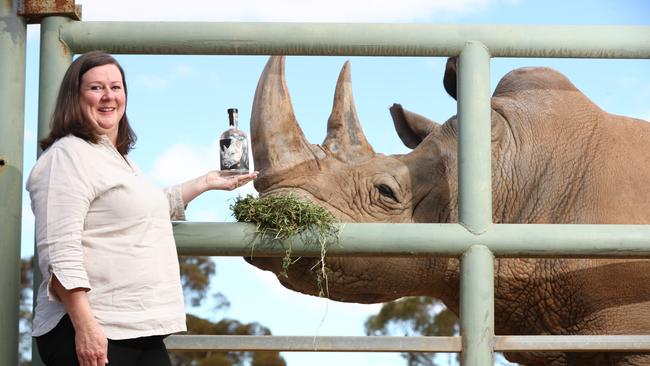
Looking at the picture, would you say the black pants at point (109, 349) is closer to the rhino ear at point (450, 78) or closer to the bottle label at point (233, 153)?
the bottle label at point (233, 153)

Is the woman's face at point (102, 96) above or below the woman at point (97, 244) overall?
above

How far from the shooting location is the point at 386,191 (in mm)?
5648

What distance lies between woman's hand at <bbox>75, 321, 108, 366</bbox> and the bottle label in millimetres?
1058

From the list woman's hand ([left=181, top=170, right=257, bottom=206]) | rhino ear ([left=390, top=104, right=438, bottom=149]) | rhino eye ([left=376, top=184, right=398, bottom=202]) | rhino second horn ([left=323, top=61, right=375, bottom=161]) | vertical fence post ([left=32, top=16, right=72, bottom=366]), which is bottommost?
woman's hand ([left=181, top=170, right=257, bottom=206])

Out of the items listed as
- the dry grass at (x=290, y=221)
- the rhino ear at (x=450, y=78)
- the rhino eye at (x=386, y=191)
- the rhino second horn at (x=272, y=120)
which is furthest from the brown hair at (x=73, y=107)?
the rhino ear at (x=450, y=78)

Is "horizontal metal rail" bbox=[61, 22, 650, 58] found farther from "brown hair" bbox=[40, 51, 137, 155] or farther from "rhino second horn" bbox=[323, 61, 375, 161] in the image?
"rhino second horn" bbox=[323, 61, 375, 161]

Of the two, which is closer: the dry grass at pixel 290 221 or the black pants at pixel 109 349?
the black pants at pixel 109 349

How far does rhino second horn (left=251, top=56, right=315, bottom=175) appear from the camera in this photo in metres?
5.05

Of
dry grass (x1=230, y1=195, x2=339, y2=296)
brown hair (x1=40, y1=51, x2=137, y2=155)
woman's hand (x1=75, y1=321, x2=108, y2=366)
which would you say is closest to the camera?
woman's hand (x1=75, y1=321, x2=108, y2=366)

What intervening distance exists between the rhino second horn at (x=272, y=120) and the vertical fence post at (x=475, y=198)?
138cm

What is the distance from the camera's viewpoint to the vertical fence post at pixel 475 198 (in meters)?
3.67

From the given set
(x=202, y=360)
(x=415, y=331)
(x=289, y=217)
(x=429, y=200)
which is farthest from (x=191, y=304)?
(x=289, y=217)

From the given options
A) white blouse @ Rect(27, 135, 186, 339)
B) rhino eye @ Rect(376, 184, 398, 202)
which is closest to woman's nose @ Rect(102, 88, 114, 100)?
white blouse @ Rect(27, 135, 186, 339)

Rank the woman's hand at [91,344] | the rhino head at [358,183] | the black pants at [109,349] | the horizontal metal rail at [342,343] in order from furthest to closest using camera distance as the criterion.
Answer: the rhino head at [358,183] < the horizontal metal rail at [342,343] < the black pants at [109,349] < the woman's hand at [91,344]
